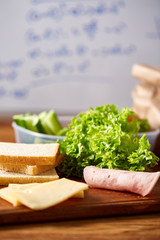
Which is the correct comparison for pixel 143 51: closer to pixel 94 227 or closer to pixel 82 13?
pixel 82 13

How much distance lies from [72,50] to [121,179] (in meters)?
3.93

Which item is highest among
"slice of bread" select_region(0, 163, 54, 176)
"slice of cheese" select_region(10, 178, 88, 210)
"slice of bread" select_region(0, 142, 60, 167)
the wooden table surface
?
"slice of bread" select_region(0, 142, 60, 167)

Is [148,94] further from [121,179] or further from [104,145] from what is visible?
[121,179]

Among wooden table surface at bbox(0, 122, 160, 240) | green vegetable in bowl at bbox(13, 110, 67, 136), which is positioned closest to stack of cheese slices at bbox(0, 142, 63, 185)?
wooden table surface at bbox(0, 122, 160, 240)

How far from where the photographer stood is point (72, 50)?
18.2ft

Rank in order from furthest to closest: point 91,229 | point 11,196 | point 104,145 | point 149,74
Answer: point 149,74, point 104,145, point 11,196, point 91,229

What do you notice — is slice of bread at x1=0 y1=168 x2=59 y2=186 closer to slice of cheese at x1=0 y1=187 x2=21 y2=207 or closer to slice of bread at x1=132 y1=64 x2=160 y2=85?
slice of cheese at x1=0 y1=187 x2=21 y2=207

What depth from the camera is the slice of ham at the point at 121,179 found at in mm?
1771

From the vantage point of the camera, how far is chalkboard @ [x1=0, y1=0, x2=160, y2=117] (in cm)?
539

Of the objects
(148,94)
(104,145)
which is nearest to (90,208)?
(104,145)

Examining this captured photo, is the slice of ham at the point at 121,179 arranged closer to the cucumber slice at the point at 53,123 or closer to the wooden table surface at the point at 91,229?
the wooden table surface at the point at 91,229

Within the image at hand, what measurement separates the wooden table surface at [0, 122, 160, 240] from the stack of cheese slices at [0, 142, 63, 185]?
394 mm

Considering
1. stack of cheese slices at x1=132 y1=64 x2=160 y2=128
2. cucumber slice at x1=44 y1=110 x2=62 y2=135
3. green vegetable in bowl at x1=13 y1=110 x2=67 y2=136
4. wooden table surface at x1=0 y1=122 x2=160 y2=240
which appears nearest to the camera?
wooden table surface at x1=0 y1=122 x2=160 y2=240

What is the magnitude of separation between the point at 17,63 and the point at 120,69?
4.73ft
